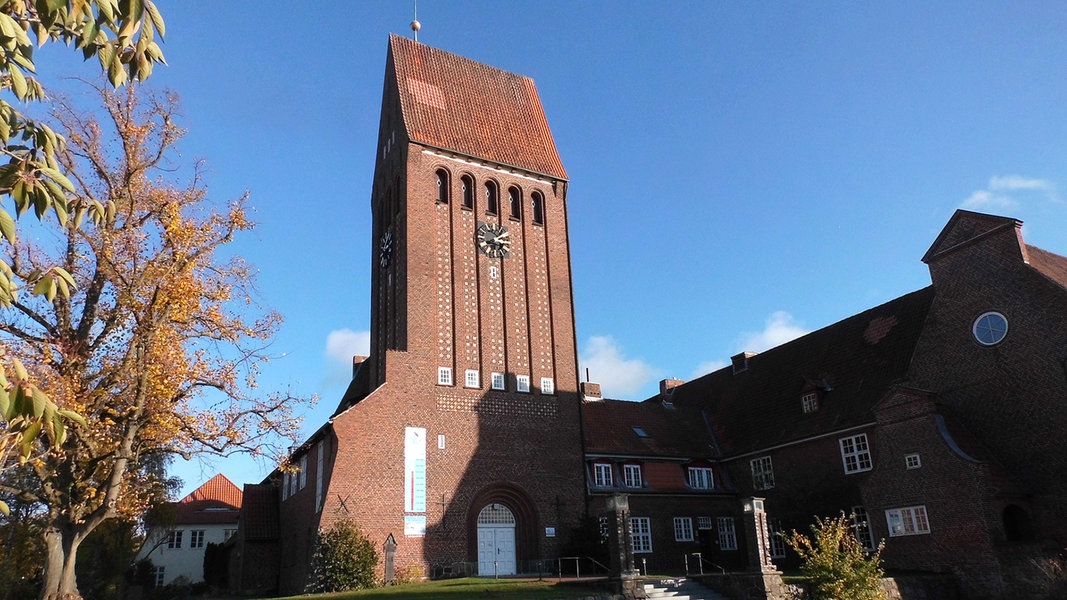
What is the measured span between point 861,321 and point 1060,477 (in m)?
12.2

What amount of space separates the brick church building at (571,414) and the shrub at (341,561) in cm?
73

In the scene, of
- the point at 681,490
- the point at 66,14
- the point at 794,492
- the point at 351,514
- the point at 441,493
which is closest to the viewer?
the point at 66,14

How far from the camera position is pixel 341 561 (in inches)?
1058

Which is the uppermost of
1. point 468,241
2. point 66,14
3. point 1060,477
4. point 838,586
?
point 468,241

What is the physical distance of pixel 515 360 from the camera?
34.6 meters

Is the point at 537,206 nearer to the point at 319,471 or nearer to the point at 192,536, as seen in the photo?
the point at 319,471

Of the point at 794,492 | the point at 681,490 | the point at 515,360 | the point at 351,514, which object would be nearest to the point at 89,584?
the point at 351,514

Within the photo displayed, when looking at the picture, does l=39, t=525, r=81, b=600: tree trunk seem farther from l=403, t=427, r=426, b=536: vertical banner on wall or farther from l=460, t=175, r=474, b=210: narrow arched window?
l=460, t=175, r=474, b=210: narrow arched window

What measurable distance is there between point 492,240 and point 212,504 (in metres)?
35.4

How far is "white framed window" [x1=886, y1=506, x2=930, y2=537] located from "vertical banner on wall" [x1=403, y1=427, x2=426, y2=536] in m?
17.0

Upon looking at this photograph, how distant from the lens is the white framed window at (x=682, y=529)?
3397 centimetres

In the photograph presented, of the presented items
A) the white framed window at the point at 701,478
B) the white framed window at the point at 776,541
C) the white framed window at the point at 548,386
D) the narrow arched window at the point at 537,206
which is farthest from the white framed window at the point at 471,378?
the white framed window at the point at 776,541

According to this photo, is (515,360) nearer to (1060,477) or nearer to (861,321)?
(861,321)

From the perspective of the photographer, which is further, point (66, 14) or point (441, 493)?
point (441, 493)
